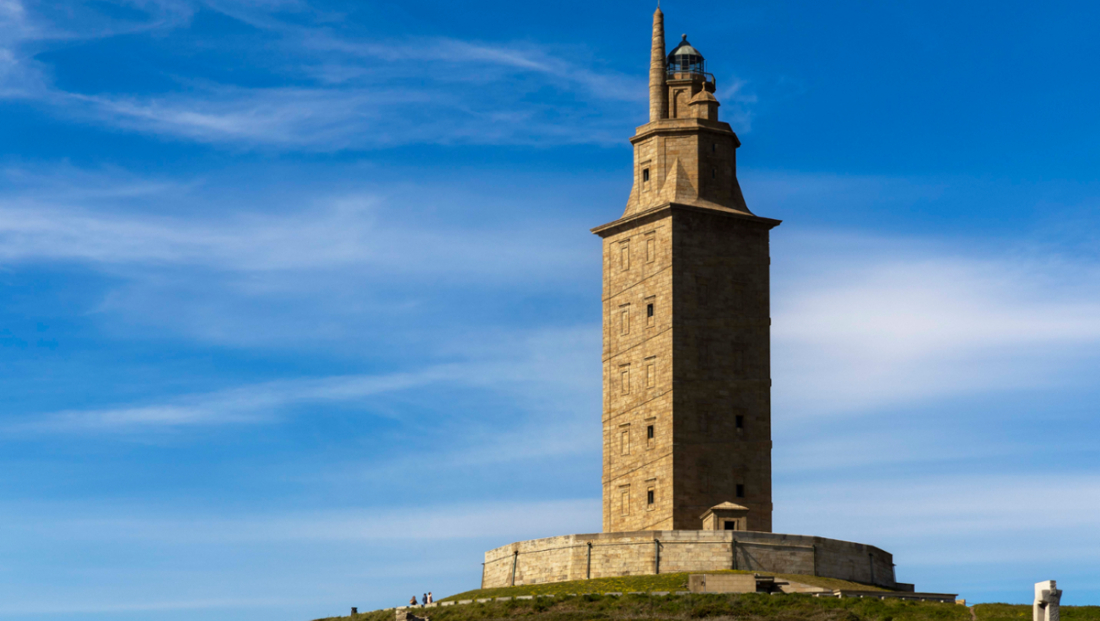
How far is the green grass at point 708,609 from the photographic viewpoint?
63344 mm

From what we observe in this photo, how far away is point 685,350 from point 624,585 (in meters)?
14.4

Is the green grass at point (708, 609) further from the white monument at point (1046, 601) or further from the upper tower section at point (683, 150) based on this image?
the upper tower section at point (683, 150)

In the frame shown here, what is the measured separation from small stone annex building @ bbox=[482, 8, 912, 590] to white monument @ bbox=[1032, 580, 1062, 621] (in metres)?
26.6

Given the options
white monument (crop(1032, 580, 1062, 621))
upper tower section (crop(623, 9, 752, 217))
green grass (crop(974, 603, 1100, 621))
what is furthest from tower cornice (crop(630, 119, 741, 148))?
white monument (crop(1032, 580, 1062, 621))

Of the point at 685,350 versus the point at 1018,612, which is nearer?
the point at 1018,612

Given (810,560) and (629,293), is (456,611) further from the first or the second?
(629,293)

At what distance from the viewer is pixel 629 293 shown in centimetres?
8325

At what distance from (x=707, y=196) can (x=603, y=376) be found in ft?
34.5

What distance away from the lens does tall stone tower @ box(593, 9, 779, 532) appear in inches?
3132

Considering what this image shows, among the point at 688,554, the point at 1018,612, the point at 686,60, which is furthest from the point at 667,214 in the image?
the point at 1018,612

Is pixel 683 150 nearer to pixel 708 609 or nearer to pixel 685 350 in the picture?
pixel 685 350

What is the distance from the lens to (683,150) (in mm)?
84312

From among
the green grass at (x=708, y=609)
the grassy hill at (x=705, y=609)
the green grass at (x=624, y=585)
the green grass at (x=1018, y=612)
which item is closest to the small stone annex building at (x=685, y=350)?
the green grass at (x=624, y=585)

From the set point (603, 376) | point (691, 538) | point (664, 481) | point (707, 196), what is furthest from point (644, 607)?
point (707, 196)
